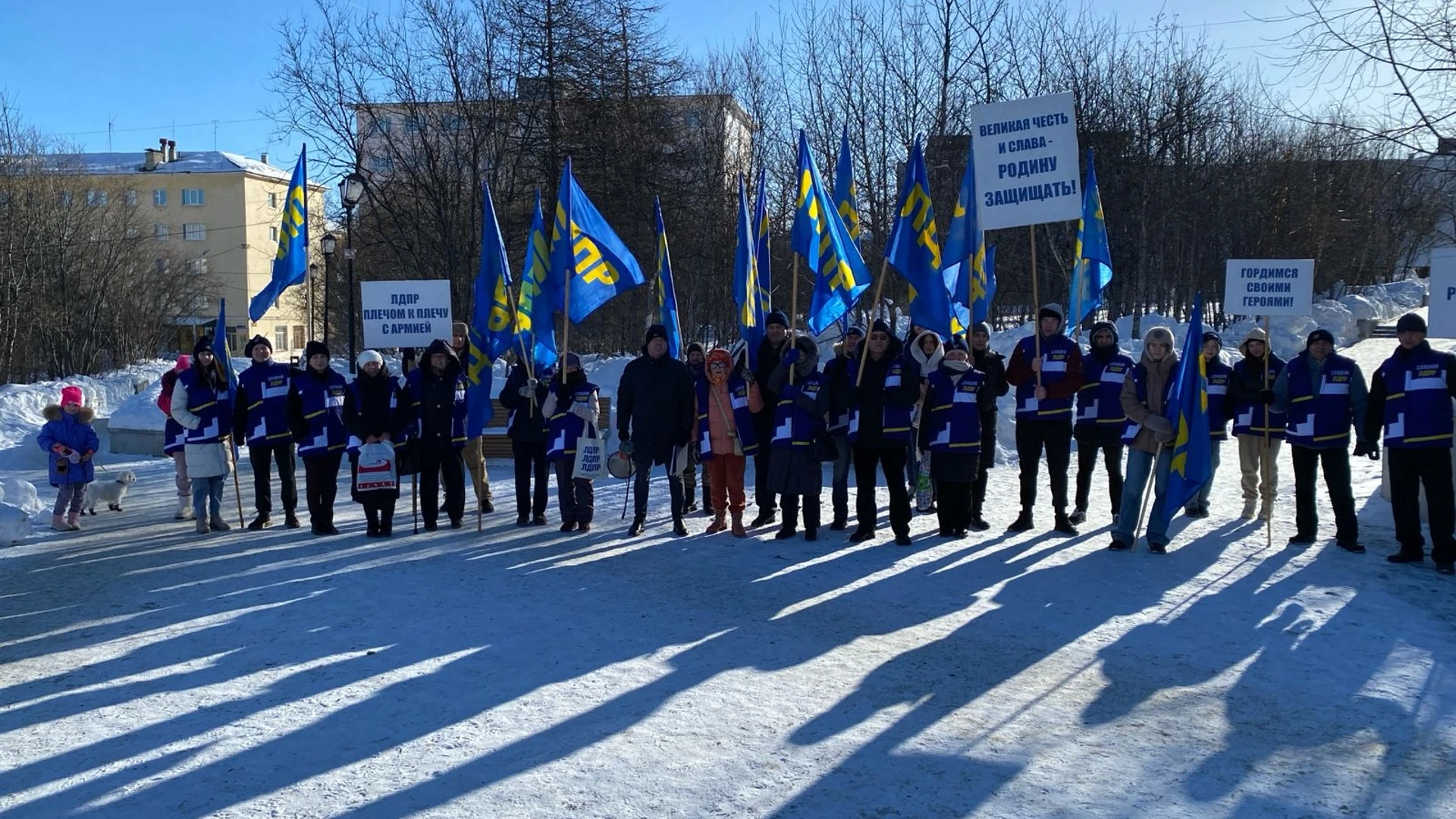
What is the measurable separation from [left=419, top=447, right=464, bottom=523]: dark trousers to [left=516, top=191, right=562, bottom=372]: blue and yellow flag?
124cm

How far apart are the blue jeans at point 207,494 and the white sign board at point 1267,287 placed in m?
9.82

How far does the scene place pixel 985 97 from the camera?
828 inches

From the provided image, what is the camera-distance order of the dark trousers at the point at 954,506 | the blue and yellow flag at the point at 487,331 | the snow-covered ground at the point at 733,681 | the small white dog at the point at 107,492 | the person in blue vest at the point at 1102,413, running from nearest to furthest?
the snow-covered ground at the point at 733,681 → the dark trousers at the point at 954,506 → the person in blue vest at the point at 1102,413 → the blue and yellow flag at the point at 487,331 → the small white dog at the point at 107,492

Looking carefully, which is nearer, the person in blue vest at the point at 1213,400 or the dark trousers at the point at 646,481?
the dark trousers at the point at 646,481

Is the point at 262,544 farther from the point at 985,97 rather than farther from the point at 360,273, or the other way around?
the point at 360,273

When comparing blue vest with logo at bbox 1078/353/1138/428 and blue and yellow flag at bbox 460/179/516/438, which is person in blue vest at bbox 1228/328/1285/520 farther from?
blue and yellow flag at bbox 460/179/516/438

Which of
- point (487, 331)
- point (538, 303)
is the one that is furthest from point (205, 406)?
point (538, 303)

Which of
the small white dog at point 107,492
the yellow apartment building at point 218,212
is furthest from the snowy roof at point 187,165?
the small white dog at point 107,492

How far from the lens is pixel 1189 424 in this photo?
8.55 m

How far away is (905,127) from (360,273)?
28029mm

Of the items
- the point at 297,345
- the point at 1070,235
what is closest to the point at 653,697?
the point at 1070,235

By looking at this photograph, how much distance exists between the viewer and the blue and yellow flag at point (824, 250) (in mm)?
10172

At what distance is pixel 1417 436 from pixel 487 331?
793 cm

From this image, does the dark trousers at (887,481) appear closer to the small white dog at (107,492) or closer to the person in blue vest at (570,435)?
the person in blue vest at (570,435)
